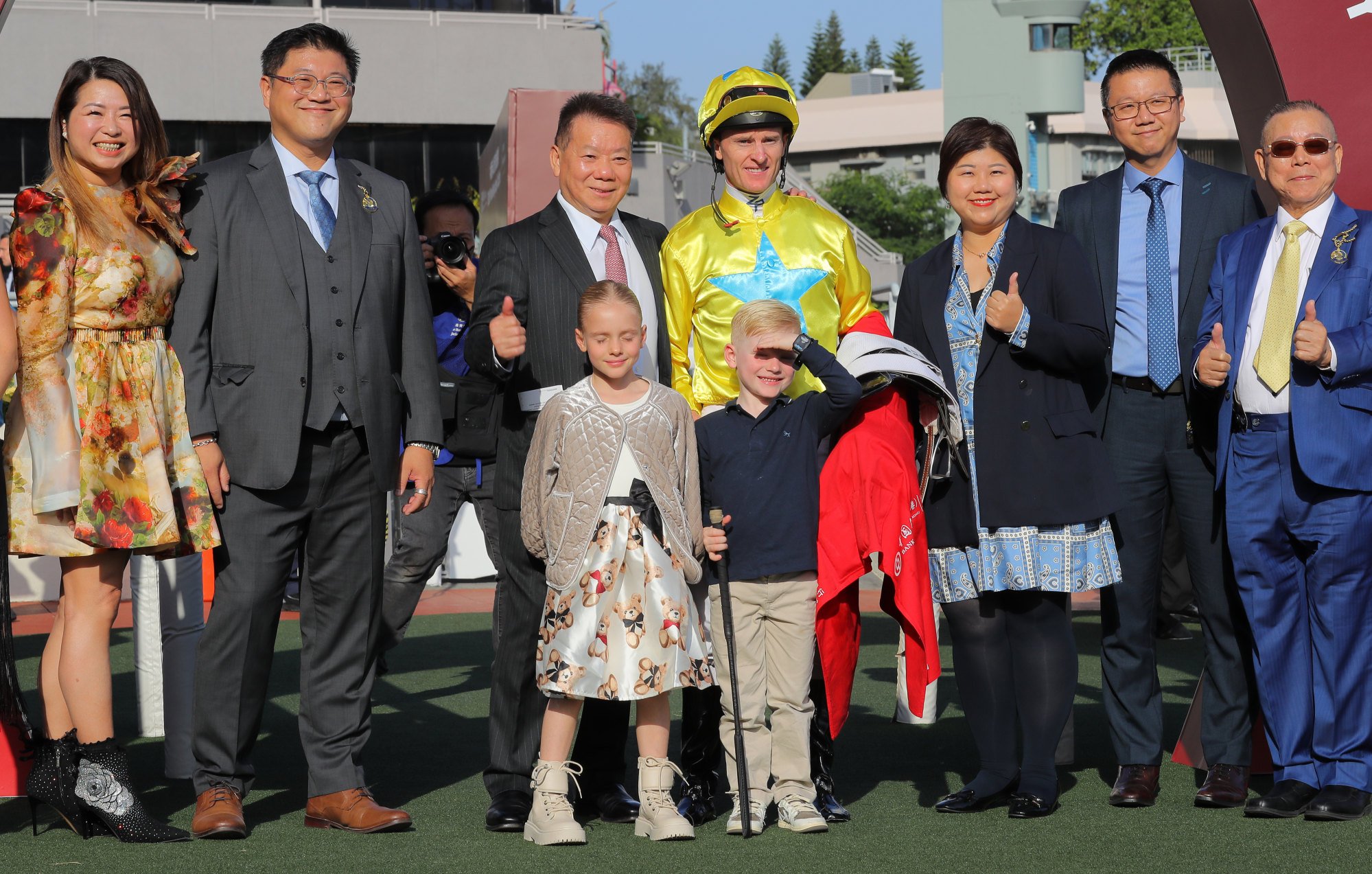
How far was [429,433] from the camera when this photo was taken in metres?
4.23

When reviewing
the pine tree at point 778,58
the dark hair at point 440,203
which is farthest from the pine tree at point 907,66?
the dark hair at point 440,203

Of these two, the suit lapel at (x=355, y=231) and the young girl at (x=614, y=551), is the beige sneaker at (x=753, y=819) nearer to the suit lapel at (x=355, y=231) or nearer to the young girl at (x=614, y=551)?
the young girl at (x=614, y=551)

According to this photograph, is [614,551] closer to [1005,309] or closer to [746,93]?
[1005,309]

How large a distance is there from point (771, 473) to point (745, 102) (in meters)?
1.02

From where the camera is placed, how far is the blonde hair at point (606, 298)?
157 inches

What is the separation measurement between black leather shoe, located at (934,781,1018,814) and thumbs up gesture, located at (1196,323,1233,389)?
1258mm

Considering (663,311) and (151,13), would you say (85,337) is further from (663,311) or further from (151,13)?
(151,13)

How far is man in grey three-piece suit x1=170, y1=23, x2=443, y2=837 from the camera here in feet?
13.0

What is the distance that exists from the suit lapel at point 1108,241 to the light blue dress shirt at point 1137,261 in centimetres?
1

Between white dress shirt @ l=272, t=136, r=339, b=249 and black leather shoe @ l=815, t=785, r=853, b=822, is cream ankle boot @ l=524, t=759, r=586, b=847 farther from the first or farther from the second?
white dress shirt @ l=272, t=136, r=339, b=249

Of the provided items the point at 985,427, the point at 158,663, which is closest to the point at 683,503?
the point at 985,427

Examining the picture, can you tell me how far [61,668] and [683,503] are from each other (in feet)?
5.44

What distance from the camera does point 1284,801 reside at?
4.12 m

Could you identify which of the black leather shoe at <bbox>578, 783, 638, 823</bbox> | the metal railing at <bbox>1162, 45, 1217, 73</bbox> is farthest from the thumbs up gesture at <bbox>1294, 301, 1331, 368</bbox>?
the metal railing at <bbox>1162, 45, 1217, 73</bbox>
